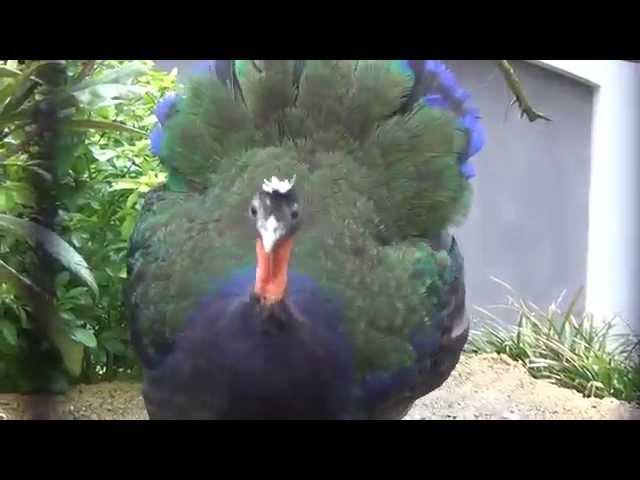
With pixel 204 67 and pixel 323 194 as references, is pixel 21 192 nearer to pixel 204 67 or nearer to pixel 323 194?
pixel 204 67

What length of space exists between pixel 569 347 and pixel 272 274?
79 centimetres

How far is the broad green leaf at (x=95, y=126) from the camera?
196 centimetres

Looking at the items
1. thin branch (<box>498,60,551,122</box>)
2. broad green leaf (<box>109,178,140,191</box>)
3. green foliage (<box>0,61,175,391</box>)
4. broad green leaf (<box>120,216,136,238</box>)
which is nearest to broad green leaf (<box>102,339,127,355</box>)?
green foliage (<box>0,61,175,391</box>)

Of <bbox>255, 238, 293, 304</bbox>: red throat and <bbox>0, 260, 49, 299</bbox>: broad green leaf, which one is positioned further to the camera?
<bbox>0, 260, 49, 299</bbox>: broad green leaf

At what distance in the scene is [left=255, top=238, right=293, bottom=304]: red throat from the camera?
1.68 meters

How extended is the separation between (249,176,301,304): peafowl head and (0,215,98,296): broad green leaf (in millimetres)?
444

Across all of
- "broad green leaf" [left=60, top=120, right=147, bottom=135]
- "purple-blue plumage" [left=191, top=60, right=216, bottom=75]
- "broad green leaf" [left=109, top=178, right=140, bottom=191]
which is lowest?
"broad green leaf" [left=109, top=178, right=140, bottom=191]

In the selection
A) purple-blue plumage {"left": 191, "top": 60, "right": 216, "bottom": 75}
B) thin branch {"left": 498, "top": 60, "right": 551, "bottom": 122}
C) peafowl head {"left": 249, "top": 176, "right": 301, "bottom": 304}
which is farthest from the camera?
thin branch {"left": 498, "top": 60, "right": 551, "bottom": 122}

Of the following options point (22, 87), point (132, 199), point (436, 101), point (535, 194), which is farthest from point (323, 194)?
point (22, 87)

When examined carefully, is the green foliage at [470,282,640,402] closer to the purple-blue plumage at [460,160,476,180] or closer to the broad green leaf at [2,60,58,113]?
the purple-blue plumage at [460,160,476,180]

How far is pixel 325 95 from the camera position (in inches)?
72.7

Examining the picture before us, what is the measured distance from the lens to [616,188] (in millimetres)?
2049
